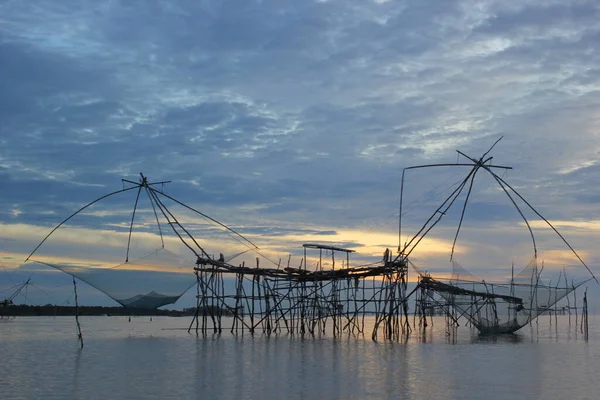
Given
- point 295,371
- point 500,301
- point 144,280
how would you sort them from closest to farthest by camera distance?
point 295,371, point 144,280, point 500,301

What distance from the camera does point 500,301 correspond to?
24.1 m

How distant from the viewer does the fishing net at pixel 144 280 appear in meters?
17.6

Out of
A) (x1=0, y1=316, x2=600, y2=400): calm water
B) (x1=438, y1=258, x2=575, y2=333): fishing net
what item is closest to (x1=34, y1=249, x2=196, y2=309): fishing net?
(x1=0, y1=316, x2=600, y2=400): calm water

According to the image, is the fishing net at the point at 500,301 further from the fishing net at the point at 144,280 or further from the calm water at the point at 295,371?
the fishing net at the point at 144,280

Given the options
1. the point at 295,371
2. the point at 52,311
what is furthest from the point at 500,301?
the point at 52,311

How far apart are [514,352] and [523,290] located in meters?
5.33

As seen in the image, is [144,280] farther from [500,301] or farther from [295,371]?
[500,301]

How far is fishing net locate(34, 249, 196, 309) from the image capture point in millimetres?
17625

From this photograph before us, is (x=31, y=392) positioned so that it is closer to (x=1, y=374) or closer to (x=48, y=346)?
(x=1, y=374)

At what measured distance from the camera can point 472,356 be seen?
57.0 feet

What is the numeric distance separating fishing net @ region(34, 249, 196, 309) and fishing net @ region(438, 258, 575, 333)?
31.4ft

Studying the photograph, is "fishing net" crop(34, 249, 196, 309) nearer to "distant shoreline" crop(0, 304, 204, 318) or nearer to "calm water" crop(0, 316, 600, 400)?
"calm water" crop(0, 316, 600, 400)

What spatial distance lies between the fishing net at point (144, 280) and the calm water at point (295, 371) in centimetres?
152

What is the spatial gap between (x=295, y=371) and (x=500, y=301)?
1268 cm
